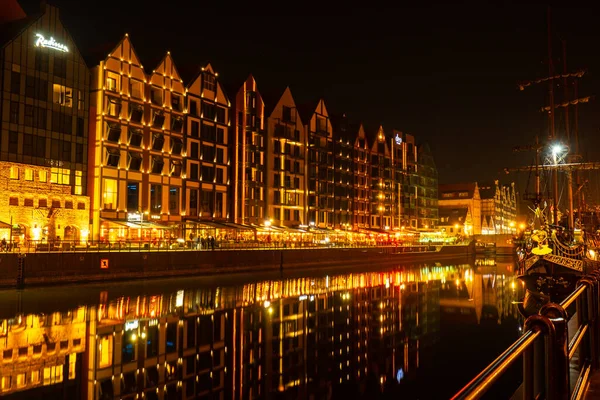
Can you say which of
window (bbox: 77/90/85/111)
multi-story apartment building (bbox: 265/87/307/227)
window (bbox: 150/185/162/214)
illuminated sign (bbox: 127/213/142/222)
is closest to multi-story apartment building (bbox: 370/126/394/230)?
multi-story apartment building (bbox: 265/87/307/227)

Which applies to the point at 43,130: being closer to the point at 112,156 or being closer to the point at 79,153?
the point at 79,153

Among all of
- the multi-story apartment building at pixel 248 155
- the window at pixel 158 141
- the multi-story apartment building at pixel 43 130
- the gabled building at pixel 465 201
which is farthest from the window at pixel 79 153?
the gabled building at pixel 465 201

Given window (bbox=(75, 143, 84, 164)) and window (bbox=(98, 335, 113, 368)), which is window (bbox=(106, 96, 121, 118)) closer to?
window (bbox=(75, 143, 84, 164))

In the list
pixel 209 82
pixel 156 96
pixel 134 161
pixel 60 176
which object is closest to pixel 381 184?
pixel 209 82

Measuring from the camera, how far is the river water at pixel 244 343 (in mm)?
16219

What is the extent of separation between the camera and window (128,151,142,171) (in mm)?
66062

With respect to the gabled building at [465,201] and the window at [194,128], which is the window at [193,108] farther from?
the gabled building at [465,201]

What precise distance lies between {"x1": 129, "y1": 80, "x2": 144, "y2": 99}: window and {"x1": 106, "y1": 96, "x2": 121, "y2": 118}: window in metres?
2.62

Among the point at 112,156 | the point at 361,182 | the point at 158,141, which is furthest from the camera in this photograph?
the point at 361,182

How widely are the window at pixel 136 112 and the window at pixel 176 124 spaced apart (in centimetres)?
571

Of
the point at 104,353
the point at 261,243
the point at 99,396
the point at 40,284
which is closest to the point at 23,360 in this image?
the point at 104,353

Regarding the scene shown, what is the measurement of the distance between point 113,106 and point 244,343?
48103 millimetres

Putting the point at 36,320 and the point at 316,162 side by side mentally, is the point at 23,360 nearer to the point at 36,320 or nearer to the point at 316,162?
the point at 36,320

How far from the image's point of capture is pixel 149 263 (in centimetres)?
5162
